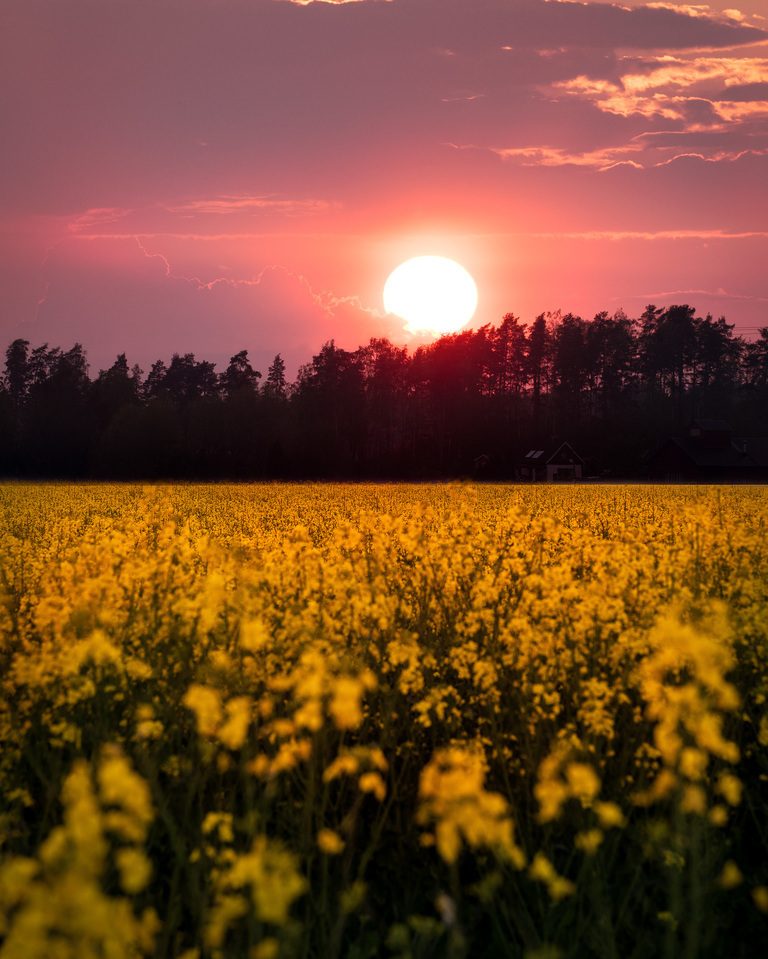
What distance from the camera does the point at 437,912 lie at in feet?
15.5

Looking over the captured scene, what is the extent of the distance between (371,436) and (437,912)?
80.7 metres

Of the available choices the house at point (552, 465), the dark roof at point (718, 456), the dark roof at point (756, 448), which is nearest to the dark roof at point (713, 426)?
the dark roof at point (718, 456)

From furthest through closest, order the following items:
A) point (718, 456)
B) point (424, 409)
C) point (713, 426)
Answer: point (424, 409), point (713, 426), point (718, 456)

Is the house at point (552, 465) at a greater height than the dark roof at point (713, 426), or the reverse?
the dark roof at point (713, 426)

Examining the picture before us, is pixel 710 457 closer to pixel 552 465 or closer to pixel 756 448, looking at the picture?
pixel 756 448

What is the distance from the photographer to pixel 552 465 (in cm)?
7488

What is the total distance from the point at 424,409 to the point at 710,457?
26992 mm

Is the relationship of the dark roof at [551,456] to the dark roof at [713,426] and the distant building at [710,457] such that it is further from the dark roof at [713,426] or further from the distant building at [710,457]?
the dark roof at [713,426]

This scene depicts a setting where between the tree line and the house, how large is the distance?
1.34 m

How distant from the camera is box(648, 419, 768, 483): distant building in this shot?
72125 millimetres

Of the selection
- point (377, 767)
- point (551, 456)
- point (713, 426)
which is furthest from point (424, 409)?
point (377, 767)

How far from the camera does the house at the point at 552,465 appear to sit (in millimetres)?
74062

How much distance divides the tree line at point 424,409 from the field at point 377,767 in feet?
207

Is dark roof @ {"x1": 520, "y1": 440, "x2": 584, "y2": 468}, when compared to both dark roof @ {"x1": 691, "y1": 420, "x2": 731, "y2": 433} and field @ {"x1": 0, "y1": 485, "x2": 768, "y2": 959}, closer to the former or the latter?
dark roof @ {"x1": 691, "y1": 420, "x2": 731, "y2": 433}
